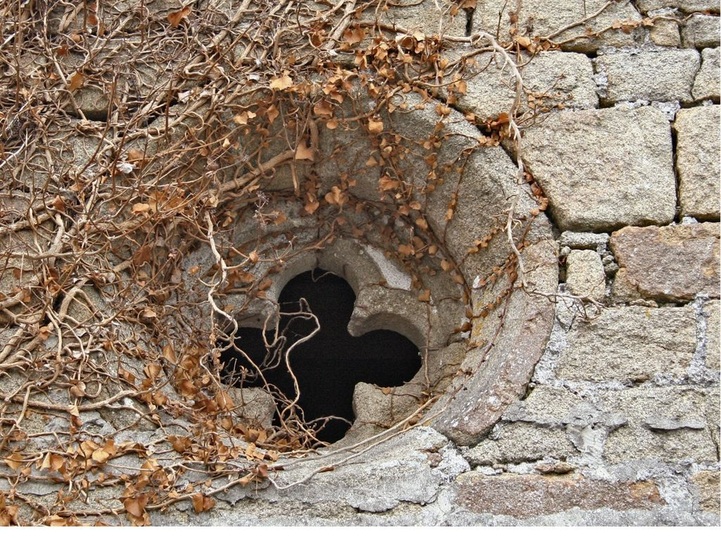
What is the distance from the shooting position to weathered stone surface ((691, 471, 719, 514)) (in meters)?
3.04

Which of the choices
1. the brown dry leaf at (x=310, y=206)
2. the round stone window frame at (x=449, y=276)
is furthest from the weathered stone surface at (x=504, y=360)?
the brown dry leaf at (x=310, y=206)

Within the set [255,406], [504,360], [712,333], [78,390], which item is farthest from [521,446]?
[78,390]

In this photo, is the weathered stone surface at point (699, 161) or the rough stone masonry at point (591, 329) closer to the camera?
the rough stone masonry at point (591, 329)

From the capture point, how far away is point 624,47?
3.74 m

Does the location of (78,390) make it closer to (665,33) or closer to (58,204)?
(58,204)

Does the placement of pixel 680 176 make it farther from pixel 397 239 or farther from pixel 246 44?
pixel 246 44

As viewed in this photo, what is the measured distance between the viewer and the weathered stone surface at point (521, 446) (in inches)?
123

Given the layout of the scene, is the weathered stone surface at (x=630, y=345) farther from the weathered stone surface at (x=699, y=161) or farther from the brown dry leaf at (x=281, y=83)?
the brown dry leaf at (x=281, y=83)

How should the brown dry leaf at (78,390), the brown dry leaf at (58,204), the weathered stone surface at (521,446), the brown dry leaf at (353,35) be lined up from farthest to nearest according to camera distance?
the brown dry leaf at (353,35)
the brown dry leaf at (58,204)
the brown dry leaf at (78,390)
the weathered stone surface at (521,446)

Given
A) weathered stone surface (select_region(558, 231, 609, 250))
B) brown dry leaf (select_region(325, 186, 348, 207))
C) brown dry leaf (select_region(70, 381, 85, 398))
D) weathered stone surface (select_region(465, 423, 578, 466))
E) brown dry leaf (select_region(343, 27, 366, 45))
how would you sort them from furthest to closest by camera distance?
brown dry leaf (select_region(325, 186, 348, 207)) → brown dry leaf (select_region(343, 27, 366, 45)) → weathered stone surface (select_region(558, 231, 609, 250)) → brown dry leaf (select_region(70, 381, 85, 398)) → weathered stone surface (select_region(465, 423, 578, 466))

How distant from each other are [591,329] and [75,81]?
6.74 feet

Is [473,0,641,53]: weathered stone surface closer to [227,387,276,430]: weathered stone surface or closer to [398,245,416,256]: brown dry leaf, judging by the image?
[398,245,416,256]: brown dry leaf

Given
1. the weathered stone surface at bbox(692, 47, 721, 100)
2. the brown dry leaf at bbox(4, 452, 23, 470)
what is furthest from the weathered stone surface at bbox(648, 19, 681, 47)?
the brown dry leaf at bbox(4, 452, 23, 470)

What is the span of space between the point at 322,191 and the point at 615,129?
3.81 ft
